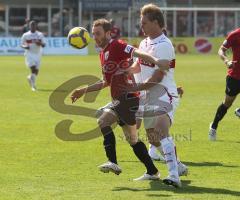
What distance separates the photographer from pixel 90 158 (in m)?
11.2

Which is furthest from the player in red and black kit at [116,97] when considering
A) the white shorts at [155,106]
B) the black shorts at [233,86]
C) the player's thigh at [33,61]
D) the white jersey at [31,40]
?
the white jersey at [31,40]

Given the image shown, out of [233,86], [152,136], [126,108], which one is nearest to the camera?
[126,108]

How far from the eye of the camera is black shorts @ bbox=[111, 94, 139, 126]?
9.24m

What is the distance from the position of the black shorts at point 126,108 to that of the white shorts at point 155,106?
10cm

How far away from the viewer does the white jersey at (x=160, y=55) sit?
8.63 m

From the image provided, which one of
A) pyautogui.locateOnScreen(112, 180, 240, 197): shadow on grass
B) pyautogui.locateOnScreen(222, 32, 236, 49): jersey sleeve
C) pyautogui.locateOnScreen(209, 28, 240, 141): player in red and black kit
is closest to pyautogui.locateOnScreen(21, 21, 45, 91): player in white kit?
pyautogui.locateOnScreen(209, 28, 240, 141): player in red and black kit

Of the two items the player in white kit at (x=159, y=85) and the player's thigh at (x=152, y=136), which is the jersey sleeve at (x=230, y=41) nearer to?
the player's thigh at (x=152, y=136)

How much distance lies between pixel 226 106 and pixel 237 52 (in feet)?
3.61

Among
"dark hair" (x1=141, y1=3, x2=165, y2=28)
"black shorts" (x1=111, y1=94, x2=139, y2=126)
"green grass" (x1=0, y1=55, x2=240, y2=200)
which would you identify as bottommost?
"green grass" (x1=0, y1=55, x2=240, y2=200)

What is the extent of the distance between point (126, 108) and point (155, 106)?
440 millimetres

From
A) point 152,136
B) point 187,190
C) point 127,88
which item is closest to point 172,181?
point 187,190

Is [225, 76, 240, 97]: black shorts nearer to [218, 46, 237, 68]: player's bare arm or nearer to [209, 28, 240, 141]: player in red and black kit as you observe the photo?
[209, 28, 240, 141]: player in red and black kit

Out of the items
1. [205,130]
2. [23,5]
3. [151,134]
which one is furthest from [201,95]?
[23,5]

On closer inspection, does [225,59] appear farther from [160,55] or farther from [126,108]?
[160,55]
